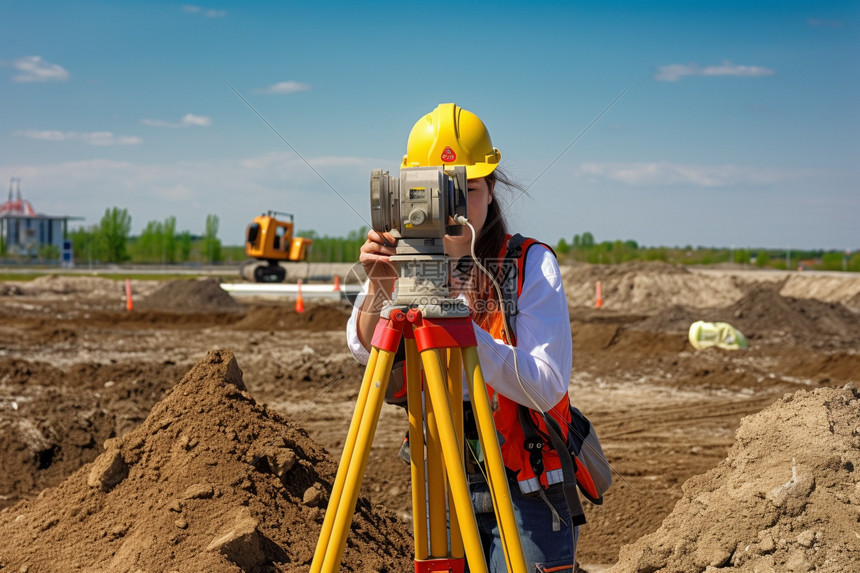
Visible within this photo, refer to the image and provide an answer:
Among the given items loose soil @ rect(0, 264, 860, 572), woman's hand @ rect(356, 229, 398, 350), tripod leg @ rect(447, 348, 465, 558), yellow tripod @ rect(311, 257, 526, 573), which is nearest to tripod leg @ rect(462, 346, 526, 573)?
yellow tripod @ rect(311, 257, 526, 573)

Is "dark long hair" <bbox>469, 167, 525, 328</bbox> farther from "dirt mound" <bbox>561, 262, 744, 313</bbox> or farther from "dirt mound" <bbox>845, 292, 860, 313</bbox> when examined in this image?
"dirt mound" <bbox>845, 292, 860, 313</bbox>

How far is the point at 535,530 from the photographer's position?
2.19 metres

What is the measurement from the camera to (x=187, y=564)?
2.93 metres

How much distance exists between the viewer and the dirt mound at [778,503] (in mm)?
2854

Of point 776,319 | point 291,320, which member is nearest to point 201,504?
point 291,320

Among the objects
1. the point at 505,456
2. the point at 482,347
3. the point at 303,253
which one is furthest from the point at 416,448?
the point at 303,253

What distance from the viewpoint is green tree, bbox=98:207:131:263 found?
187ft

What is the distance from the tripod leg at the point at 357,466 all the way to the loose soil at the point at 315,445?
1106mm

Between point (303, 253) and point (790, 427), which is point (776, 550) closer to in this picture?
point (790, 427)

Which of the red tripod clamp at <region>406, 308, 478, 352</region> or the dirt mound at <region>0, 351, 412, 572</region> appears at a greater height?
the red tripod clamp at <region>406, 308, 478, 352</region>

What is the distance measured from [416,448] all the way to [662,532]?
163 cm

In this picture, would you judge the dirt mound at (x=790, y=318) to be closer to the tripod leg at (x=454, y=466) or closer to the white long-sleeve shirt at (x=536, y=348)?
the white long-sleeve shirt at (x=536, y=348)

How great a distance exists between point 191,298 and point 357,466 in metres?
21.1

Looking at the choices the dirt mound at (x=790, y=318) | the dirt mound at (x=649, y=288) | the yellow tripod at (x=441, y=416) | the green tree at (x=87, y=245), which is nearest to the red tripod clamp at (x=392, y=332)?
the yellow tripod at (x=441, y=416)
